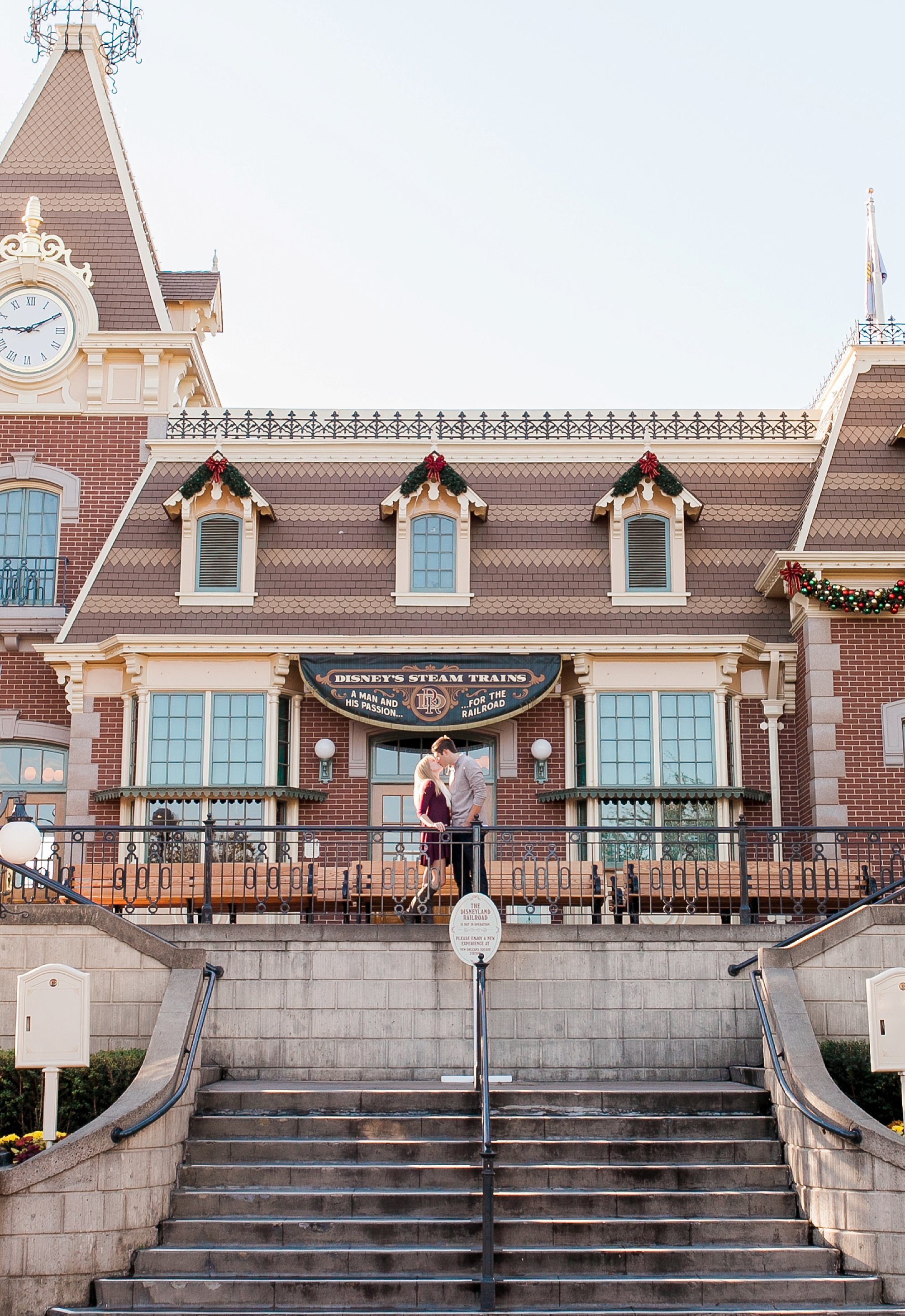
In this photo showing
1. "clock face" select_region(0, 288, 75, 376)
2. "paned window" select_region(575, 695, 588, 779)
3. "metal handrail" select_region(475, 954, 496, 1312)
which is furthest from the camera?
"clock face" select_region(0, 288, 75, 376)

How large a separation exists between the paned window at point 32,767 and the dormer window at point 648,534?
8.03m

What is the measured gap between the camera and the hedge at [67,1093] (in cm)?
1183

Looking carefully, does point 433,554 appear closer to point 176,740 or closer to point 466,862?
point 176,740

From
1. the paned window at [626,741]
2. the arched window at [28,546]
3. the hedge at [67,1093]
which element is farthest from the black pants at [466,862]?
the arched window at [28,546]

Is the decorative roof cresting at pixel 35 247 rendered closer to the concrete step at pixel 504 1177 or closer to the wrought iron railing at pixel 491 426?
the wrought iron railing at pixel 491 426

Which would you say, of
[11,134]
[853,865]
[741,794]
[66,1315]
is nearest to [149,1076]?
[66,1315]

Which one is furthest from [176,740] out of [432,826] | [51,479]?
[432,826]

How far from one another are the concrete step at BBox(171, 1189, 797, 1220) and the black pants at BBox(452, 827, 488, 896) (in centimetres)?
375

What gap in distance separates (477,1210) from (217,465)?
1205cm

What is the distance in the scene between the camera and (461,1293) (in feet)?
32.1

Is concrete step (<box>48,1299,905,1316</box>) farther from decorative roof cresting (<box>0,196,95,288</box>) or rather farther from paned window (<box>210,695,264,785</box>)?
decorative roof cresting (<box>0,196,95,288</box>)

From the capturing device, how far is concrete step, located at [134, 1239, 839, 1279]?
33.0 ft

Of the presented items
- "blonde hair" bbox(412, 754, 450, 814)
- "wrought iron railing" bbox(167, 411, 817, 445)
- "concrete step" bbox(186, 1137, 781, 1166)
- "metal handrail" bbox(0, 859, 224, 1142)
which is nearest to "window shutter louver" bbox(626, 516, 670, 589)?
"wrought iron railing" bbox(167, 411, 817, 445)

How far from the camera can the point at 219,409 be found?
70.1 ft
